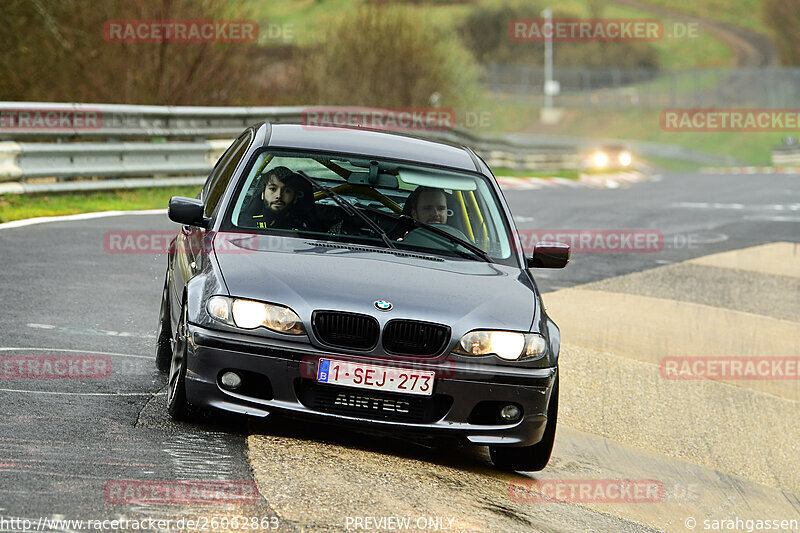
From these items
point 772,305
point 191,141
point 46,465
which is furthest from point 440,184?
point 191,141

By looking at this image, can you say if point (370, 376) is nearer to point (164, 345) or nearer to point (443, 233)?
point (443, 233)

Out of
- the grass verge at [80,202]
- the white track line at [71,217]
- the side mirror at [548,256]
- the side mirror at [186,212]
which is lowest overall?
the white track line at [71,217]

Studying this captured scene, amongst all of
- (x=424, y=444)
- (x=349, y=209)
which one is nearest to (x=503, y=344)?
(x=424, y=444)

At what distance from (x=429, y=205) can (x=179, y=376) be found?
1922 mm

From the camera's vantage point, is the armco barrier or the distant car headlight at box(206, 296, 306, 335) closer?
the distant car headlight at box(206, 296, 306, 335)

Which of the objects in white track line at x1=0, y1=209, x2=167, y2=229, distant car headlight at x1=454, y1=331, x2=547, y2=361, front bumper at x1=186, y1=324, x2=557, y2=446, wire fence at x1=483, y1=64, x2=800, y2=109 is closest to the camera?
front bumper at x1=186, y1=324, x2=557, y2=446

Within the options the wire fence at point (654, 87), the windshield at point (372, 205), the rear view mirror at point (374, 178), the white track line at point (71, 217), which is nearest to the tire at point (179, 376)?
the windshield at point (372, 205)

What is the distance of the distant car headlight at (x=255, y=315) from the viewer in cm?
577

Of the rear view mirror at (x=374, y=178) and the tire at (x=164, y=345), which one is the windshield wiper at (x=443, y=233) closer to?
the rear view mirror at (x=374, y=178)

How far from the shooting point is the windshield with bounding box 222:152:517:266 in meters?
6.82

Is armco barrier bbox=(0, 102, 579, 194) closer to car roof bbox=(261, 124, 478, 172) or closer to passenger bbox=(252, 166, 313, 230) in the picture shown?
car roof bbox=(261, 124, 478, 172)

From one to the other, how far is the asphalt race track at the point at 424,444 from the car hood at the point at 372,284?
72 centimetres

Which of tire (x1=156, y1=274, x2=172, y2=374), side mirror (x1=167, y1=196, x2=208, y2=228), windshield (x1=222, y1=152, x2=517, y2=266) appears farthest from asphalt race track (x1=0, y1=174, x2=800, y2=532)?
windshield (x1=222, y1=152, x2=517, y2=266)

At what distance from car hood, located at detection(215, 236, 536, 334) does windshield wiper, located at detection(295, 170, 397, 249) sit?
0.20 metres
